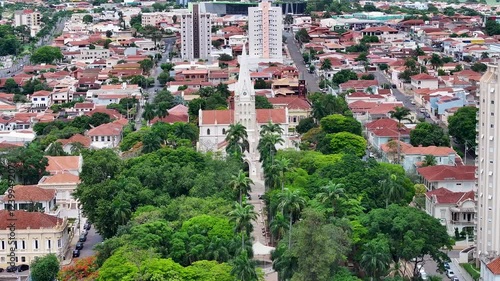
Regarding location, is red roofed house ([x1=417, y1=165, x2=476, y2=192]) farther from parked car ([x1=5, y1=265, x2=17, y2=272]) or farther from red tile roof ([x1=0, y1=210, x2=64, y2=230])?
parked car ([x1=5, y1=265, x2=17, y2=272])

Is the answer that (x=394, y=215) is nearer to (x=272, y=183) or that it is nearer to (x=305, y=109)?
(x=272, y=183)

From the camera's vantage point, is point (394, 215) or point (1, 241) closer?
point (394, 215)

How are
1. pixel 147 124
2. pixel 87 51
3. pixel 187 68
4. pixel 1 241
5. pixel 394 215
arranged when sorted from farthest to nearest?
pixel 87 51 < pixel 187 68 < pixel 147 124 < pixel 1 241 < pixel 394 215

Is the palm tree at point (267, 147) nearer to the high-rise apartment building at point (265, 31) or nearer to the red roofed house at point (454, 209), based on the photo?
the red roofed house at point (454, 209)

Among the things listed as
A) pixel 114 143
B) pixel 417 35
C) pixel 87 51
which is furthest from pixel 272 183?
pixel 417 35

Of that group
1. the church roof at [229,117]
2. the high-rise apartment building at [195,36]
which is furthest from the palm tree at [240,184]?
the high-rise apartment building at [195,36]

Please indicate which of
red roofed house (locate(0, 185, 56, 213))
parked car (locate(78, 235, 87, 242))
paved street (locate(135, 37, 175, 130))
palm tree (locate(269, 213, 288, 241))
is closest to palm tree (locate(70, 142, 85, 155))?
red roofed house (locate(0, 185, 56, 213))

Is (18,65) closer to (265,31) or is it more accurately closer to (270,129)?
(265,31)
